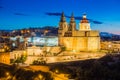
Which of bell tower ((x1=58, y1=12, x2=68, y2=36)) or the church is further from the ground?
bell tower ((x1=58, y1=12, x2=68, y2=36))

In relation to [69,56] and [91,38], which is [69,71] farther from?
[91,38]

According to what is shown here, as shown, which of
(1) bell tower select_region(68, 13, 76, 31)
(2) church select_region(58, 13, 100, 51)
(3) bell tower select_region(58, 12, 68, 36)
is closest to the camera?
(2) church select_region(58, 13, 100, 51)

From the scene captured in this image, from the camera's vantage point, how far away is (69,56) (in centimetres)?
3647

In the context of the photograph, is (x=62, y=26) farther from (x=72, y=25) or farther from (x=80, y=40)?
(x=80, y=40)

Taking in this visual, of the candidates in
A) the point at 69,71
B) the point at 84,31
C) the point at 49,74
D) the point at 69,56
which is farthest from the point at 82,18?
the point at 49,74

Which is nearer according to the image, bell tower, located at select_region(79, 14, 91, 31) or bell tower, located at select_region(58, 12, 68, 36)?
bell tower, located at select_region(58, 12, 68, 36)

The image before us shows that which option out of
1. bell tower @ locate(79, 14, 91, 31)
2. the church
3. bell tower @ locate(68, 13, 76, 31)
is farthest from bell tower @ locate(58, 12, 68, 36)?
bell tower @ locate(79, 14, 91, 31)

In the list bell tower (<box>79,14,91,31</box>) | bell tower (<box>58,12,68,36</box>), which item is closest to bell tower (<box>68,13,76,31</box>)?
bell tower (<box>58,12,68,36</box>)

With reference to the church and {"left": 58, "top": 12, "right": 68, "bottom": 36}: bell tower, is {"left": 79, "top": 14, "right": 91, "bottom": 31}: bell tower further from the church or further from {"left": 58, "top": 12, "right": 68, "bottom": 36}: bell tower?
{"left": 58, "top": 12, "right": 68, "bottom": 36}: bell tower

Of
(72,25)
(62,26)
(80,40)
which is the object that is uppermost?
(72,25)

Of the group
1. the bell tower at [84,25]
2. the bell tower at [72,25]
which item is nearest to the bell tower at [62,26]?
the bell tower at [72,25]

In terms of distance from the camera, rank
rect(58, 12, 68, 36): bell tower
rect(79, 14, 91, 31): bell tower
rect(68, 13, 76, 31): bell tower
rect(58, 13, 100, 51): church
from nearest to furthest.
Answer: rect(58, 13, 100, 51): church < rect(58, 12, 68, 36): bell tower < rect(68, 13, 76, 31): bell tower < rect(79, 14, 91, 31): bell tower

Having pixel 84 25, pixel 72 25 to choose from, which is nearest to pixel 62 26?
pixel 72 25

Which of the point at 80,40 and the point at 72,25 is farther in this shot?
the point at 72,25
